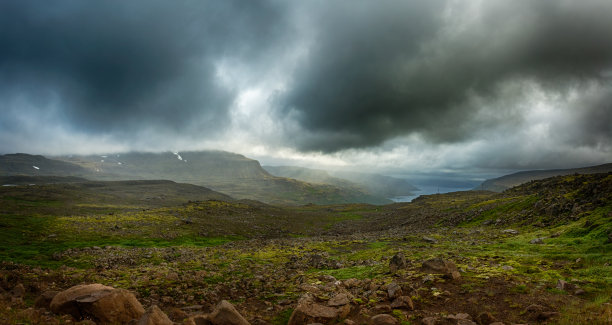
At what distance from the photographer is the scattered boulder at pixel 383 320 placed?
40.1 ft

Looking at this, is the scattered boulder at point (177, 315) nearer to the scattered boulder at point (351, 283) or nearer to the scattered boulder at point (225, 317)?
the scattered boulder at point (225, 317)

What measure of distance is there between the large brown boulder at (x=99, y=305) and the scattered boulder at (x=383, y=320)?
11864mm

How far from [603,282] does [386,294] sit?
40.1ft

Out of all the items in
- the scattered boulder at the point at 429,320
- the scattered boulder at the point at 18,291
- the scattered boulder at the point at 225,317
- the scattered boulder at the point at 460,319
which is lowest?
the scattered boulder at the point at 18,291

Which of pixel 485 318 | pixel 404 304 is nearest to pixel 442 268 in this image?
pixel 404 304

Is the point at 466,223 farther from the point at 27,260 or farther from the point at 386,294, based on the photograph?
the point at 27,260

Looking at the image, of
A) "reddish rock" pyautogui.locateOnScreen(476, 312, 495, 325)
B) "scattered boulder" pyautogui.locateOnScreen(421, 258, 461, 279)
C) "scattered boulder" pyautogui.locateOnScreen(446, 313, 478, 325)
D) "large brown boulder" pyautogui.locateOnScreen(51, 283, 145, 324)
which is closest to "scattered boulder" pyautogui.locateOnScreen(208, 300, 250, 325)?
"large brown boulder" pyautogui.locateOnScreen(51, 283, 145, 324)

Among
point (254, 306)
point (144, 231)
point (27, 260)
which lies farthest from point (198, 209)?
point (254, 306)

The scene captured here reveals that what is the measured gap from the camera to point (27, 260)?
27922 millimetres

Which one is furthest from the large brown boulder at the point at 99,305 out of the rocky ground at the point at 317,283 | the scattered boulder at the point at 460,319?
the scattered boulder at the point at 460,319

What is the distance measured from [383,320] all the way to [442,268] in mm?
8597

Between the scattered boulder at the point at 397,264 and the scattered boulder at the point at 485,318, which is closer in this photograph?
the scattered boulder at the point at 485,318

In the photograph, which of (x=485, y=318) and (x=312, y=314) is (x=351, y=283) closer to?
(x=312, y=314)

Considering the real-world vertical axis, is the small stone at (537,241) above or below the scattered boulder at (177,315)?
above
